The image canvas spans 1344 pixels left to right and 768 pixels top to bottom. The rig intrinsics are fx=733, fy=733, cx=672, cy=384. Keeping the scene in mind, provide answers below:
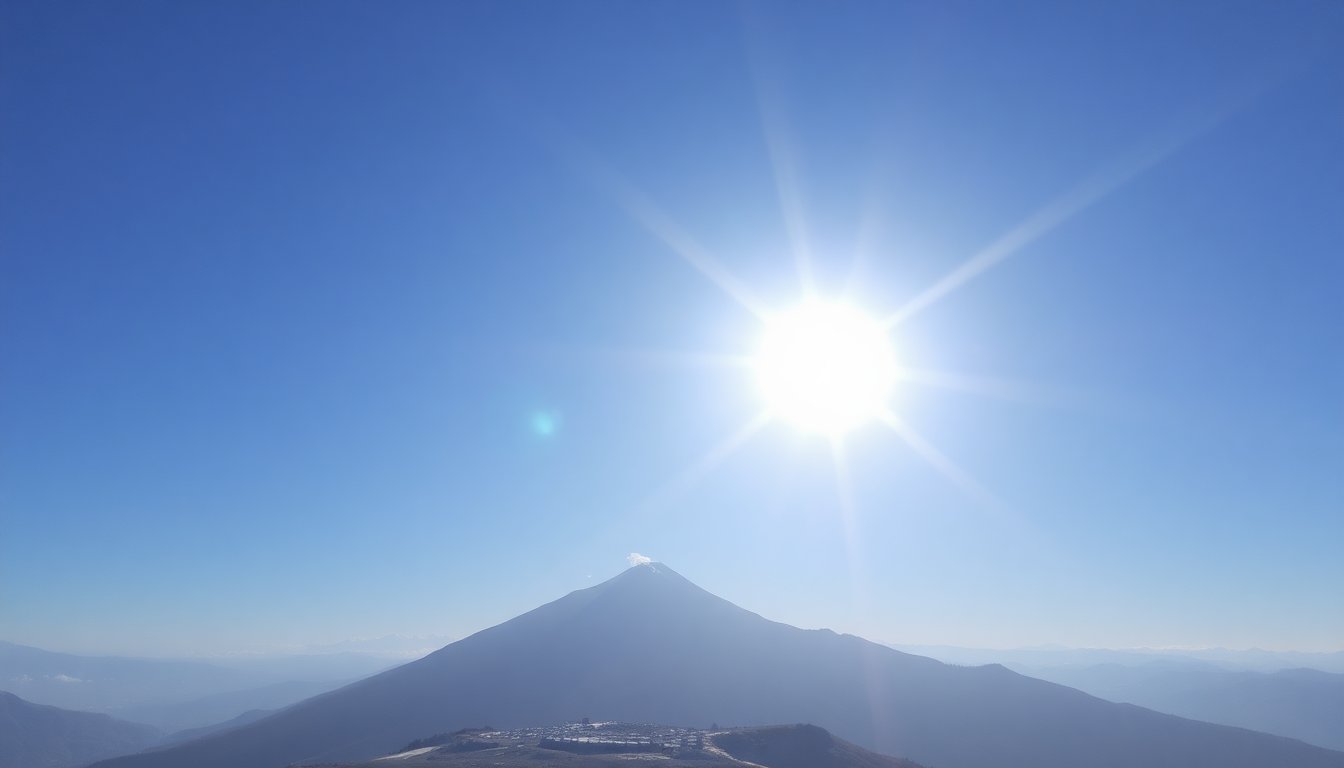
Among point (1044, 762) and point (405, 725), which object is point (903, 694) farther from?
point (405, 725)

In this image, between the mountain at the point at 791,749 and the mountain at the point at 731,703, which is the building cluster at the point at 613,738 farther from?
the mountain at the point at 731,703

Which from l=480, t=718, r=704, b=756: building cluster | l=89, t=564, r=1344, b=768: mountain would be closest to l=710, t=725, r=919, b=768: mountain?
l=480, t=718, r=704, b=756: building cluster

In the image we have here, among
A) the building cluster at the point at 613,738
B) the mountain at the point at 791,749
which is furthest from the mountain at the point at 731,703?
the mountain at the point at 791,749

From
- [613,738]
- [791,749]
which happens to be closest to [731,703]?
[613,738]

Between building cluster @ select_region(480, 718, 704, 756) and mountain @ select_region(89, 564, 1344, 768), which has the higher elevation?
mountain @ select_region(89, 564, 1344, 768)

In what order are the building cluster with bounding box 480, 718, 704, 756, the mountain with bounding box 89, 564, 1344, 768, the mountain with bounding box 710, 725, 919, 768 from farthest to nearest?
1. the mountain with bounding box 89, 564, 1344, 768
2. the mountain with bounding box 710, 725, 919, 768
3. the building cluster with bounding box 480, 718, 704, 756

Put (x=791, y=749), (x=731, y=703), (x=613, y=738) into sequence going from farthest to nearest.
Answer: (x=731, y=703) < (x=613, y=738) < (x=791, y=749)

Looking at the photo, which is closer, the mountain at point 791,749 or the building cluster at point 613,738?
the building cluster at point 613,738

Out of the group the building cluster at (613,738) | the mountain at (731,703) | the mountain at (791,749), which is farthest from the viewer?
the mountain at (731,703)

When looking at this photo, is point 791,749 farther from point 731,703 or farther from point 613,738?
point 731,703

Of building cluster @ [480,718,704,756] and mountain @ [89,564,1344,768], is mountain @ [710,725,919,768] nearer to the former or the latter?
building cluster @ [480,718,704,756]
